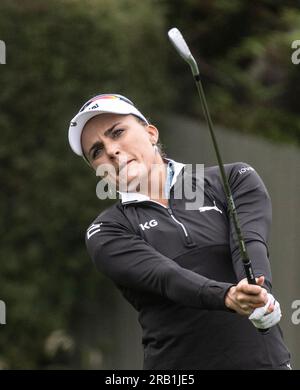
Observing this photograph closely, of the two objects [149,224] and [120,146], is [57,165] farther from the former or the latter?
[149,224]

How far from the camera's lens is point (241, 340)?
4105mm

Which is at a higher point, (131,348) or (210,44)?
(210,44)

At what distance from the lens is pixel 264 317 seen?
149 inches

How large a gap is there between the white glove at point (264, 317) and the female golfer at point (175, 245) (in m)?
0.12

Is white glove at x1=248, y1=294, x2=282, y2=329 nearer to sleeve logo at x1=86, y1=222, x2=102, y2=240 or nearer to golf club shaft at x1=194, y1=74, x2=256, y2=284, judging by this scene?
golf club shaft at x1=194, y1=74, x2=256, y2=284

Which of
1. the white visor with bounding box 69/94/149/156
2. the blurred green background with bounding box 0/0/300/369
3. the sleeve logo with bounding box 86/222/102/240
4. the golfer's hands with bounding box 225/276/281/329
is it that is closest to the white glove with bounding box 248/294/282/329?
the golfer's hands with bounding box 225/276/281/329

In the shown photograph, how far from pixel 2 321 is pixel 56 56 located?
81.7 inches

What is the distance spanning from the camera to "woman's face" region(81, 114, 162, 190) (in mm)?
4289

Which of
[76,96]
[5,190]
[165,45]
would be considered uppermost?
[165,45]

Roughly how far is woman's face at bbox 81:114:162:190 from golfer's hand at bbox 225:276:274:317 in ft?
2.28

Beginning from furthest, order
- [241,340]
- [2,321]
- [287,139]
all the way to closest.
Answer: [287,139] → [2,321] → [241,340]

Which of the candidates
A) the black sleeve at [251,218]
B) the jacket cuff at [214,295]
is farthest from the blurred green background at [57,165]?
the jacket cuff at [214,295]
